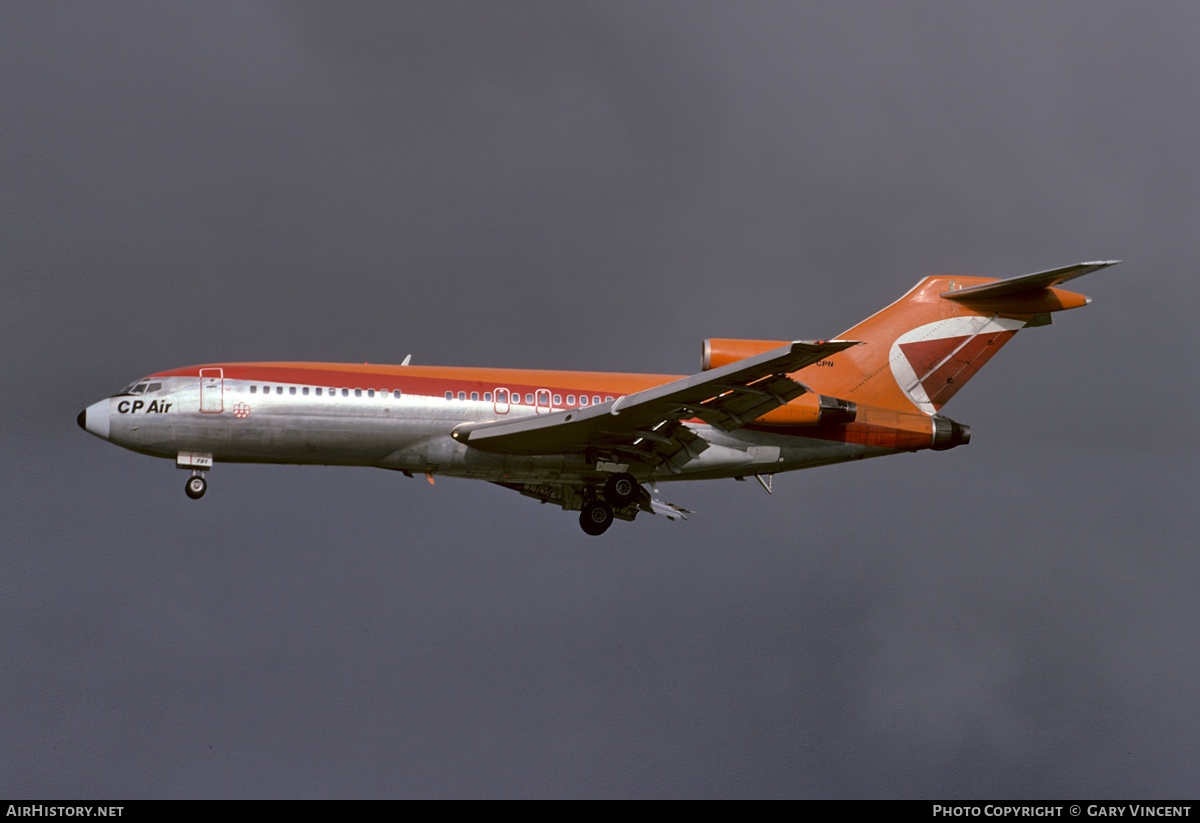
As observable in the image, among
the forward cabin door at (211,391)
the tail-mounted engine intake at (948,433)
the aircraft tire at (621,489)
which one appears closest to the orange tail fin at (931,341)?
the tail-mounted engine intake at (948,433)

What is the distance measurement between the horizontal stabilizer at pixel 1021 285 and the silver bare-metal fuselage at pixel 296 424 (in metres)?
12.2

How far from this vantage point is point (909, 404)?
40031 millimetres

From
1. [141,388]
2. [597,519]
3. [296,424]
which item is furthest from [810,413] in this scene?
[141,388]

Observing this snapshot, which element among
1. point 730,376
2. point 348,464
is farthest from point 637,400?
point 348,464

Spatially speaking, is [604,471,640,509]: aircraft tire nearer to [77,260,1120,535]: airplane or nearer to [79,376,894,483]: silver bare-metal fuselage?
[77,260,1120,535]: airplane

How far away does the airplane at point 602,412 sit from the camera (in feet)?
122

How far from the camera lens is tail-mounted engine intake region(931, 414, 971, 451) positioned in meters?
39.4

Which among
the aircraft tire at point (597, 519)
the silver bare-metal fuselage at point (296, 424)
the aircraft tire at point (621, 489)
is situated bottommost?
the aircraft tire at point (597, 519)

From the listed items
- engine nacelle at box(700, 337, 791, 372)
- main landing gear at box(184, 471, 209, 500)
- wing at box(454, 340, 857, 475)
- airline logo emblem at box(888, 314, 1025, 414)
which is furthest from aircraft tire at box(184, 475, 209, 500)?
airline logo emblem at box(888, 314, 1025, 414)

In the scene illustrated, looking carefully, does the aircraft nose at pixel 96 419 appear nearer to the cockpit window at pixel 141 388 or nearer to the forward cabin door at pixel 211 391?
the cockpit window at pixel 141 388

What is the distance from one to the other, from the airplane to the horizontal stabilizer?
58mm

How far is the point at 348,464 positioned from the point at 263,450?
214 centimetres

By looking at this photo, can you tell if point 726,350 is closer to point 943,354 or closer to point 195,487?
point 943,354

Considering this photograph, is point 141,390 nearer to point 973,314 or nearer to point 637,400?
point 637,400
